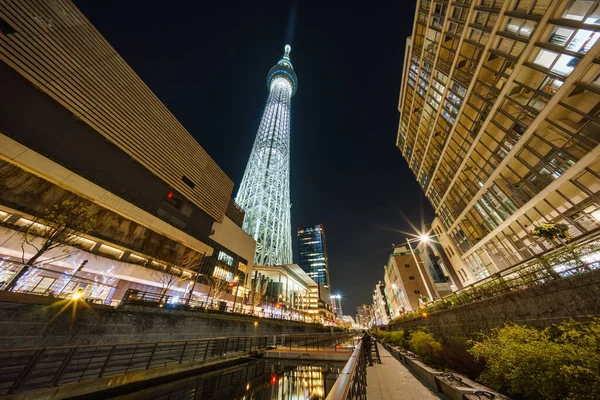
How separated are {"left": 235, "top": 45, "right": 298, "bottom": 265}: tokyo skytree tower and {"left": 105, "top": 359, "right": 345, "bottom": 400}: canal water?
37633 millimetres

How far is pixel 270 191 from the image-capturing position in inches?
2304

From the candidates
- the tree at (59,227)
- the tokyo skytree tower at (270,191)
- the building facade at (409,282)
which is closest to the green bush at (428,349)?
the tree at (59,227)

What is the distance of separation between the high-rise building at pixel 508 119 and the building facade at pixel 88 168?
29.1 metres

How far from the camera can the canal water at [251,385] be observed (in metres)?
7.44

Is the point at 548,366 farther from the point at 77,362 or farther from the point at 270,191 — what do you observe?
the point at 270,191

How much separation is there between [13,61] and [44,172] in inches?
324

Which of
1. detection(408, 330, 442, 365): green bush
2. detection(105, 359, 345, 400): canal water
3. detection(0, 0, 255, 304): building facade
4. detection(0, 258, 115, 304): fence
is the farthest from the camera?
detection(0, 0, 255, 304): building facade

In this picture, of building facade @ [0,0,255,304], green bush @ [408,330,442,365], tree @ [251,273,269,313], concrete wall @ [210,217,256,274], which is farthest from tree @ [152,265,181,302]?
green bush @ [408,330,442,365]

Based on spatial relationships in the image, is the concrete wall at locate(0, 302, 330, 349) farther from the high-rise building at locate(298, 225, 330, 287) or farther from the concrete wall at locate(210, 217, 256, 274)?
the high-rise building at locate(298, 225, 330, 287)

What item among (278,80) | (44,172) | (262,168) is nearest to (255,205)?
(262,168)

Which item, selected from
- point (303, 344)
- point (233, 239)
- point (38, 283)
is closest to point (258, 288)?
point (233, 239)

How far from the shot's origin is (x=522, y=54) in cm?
1507

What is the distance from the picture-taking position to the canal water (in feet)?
24.4

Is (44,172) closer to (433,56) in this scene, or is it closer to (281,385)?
(281,385)
